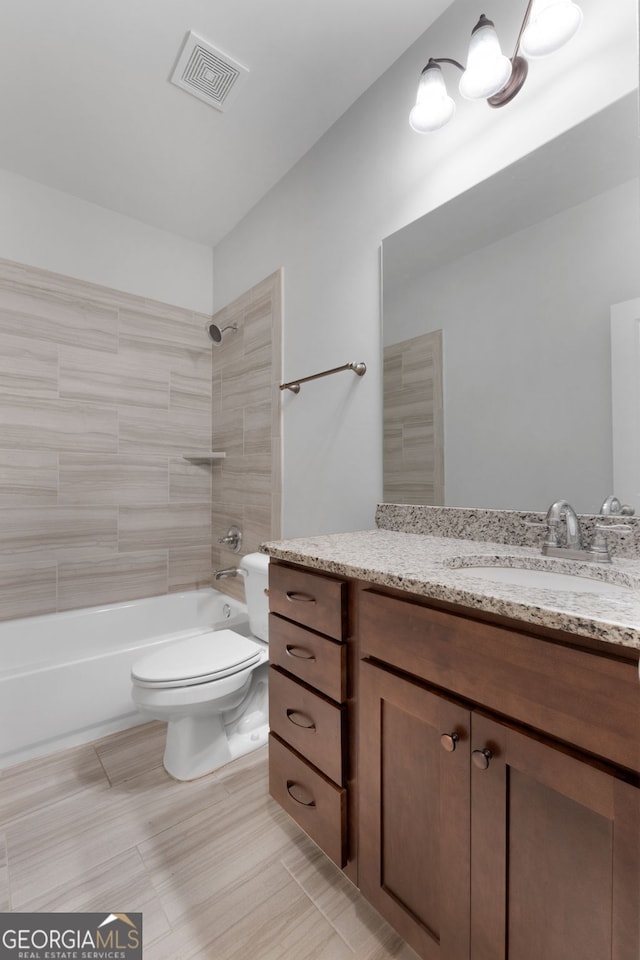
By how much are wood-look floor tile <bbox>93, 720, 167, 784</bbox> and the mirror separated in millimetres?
1398

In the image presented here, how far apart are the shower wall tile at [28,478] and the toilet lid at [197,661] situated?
1.16 metres

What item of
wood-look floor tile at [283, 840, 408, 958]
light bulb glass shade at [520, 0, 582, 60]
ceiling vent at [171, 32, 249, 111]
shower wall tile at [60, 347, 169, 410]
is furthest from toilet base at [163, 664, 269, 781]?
ceiling vent at [171, 32, 249, 111]

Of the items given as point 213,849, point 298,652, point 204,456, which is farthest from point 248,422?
point 213,849

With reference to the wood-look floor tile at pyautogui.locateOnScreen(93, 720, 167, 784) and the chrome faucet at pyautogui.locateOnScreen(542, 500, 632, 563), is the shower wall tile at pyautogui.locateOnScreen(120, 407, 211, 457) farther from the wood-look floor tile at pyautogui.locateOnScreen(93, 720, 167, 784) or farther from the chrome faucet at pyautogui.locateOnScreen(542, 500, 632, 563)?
the chrome faucet at pyautogui.locateOnScreen(542, 500, 632, 563)

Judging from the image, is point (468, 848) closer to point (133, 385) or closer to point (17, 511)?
point (17, 511)

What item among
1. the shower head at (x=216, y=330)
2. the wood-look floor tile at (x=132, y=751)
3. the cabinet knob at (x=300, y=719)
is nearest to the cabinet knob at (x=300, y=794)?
the cabinet knob at (x=300, y=719)

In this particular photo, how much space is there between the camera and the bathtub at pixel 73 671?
65.0 inches

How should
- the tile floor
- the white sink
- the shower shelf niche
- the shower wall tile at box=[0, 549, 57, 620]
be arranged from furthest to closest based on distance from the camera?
the shower shelf niche → the shower wall tile at box=[0, 549, 57, 620] → the tile floor → the white sink

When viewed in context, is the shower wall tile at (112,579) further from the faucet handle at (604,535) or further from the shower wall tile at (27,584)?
the faucet handle at (604,535)

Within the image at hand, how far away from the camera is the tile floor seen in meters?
1.00

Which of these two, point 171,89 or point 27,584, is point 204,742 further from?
point 171,89

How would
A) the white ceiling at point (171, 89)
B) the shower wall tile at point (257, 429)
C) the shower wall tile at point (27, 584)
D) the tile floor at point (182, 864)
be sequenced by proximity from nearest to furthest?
the tile floor at point (182, 864) → the white ceiling at point (171, 89) → the shower wall tile at point (27, 584) → the shower wall tile at point (257, 429)

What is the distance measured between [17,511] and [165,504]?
75 cm

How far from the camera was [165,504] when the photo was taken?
2645 mm
